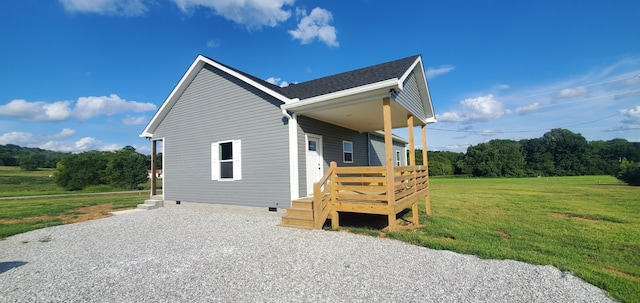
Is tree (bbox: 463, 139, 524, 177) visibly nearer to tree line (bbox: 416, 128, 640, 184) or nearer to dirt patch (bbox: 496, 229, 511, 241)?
tree line (bbox: 416, 128, 640, 184)

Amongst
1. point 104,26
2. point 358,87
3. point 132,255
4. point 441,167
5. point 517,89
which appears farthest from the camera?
point 441,167

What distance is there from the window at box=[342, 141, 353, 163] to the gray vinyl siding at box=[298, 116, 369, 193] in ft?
0.49

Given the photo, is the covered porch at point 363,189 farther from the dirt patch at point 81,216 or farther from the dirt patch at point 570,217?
the dirt patch at point 81,216

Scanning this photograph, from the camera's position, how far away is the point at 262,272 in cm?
370

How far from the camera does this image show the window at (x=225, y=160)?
8539 mm

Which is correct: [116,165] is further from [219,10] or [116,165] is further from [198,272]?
[198,272]

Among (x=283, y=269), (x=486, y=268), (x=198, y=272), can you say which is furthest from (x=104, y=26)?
(x=486, y=268)

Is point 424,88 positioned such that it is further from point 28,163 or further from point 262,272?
point 28,163

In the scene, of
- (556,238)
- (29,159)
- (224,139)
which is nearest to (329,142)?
(224,139)

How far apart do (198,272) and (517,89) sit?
21895mm

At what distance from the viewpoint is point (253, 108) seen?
827 cm

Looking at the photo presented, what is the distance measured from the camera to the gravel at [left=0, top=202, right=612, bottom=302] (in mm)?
3010

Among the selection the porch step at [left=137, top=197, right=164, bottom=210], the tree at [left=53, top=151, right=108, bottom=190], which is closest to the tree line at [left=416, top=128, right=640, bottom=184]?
the porch step at [left=137, top=197, right=164, bottom=210]

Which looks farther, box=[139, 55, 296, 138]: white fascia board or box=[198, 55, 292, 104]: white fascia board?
box=[139, 55, 296, 138]: white fascia board
